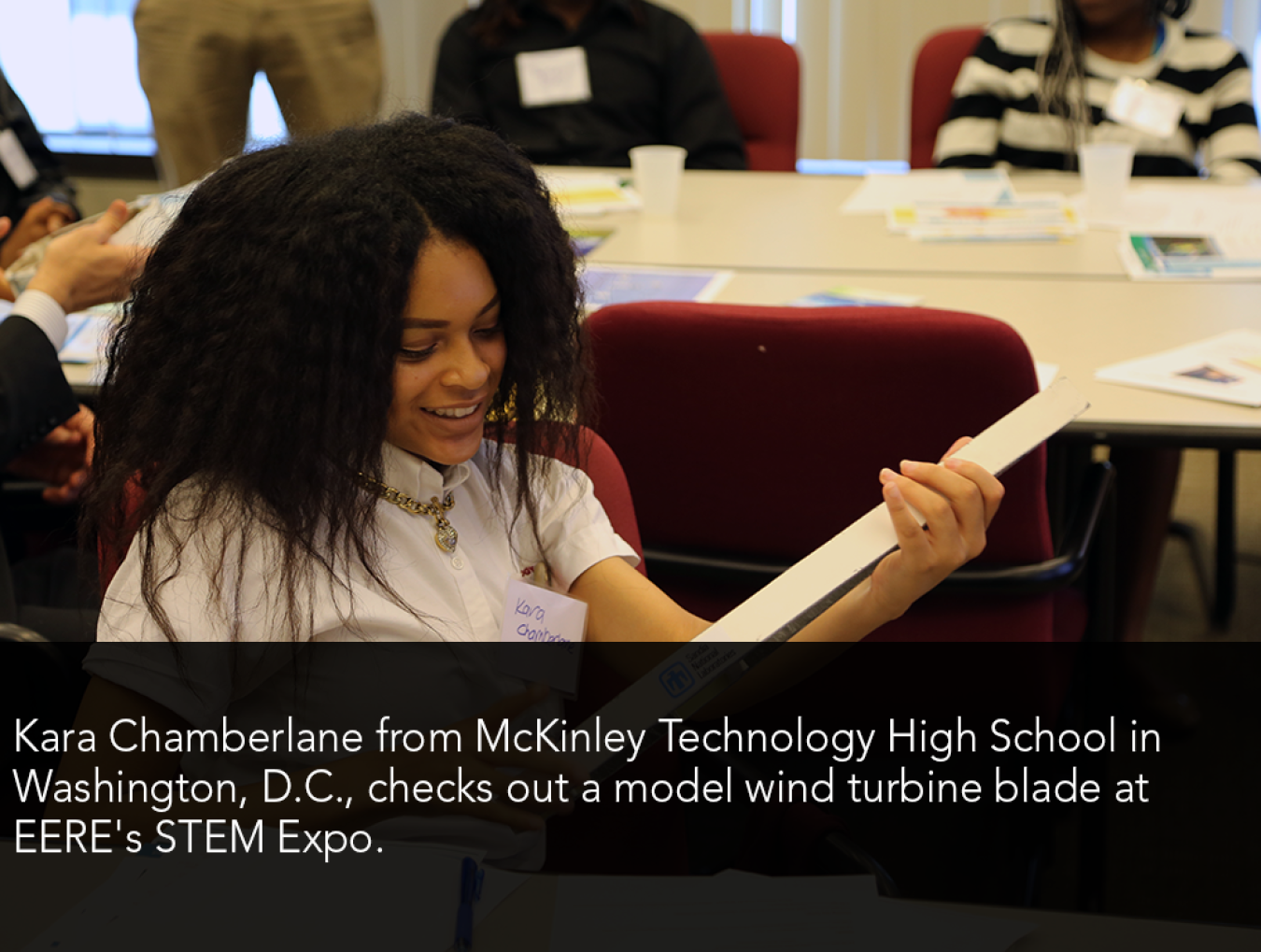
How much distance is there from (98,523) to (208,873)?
35 centimetres

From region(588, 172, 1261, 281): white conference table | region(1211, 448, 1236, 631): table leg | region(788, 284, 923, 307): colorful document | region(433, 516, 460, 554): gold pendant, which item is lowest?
region(1211, 448, 1236, 631): table leg

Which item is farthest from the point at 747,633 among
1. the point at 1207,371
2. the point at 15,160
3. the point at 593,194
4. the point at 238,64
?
the point at 238,64

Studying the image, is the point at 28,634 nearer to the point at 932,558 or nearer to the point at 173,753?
the point at 173,753

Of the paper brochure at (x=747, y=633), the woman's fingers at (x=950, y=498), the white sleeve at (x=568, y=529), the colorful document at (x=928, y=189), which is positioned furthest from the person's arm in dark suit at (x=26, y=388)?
the colorful document at (x=928, y=189)

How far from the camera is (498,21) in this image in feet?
10.2

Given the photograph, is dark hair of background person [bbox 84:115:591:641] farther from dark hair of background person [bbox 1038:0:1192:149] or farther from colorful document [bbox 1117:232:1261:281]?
dark hair of background person [bbox 1038:0:1192:149]

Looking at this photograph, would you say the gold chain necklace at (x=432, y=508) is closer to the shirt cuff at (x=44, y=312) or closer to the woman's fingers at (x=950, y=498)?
the woman's fingers at (x=950, y=498)

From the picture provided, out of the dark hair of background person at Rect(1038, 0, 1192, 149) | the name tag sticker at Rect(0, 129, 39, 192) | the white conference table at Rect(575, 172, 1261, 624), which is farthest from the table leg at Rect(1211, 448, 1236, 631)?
the name tag sticker at Rect(0, 129, 39, 192)

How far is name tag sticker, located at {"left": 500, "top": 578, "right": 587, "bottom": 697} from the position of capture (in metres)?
0.98

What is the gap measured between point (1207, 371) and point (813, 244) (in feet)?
2.88

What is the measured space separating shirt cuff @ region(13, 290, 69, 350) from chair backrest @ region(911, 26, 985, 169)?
2397 mm

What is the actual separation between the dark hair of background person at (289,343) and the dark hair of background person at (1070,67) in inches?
89.3

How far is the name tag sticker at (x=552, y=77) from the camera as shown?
3.11 m

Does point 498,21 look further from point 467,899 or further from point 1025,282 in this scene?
point 467,899
